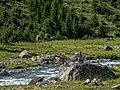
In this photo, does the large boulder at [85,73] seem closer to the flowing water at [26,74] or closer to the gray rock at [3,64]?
the flowing water at [26,74]

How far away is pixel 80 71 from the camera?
54.7m

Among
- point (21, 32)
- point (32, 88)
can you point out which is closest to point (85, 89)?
point (32, 88)

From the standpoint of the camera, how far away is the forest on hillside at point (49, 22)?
149 metres

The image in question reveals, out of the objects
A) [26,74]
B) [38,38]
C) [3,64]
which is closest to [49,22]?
[38,38]

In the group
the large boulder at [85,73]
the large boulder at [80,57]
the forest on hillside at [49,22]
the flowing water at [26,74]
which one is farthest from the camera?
the forest on hillside at [49,22]

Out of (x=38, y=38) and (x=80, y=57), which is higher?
(x=80, y=57)

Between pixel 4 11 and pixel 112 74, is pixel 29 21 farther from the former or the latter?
pixel 112 74

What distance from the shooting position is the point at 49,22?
159250 mm

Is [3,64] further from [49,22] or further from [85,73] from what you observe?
[49,22]

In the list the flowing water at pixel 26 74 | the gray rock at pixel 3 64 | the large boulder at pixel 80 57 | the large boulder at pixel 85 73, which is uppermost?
the large boulder at pixel 85 73

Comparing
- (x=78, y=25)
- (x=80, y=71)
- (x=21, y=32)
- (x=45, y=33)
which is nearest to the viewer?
(x=80, y=71)

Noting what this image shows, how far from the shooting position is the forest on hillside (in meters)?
149

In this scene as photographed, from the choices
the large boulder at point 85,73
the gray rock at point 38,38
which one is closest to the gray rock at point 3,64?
the large boulder at point 85,73

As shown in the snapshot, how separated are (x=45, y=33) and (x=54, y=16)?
1788 centimetres
